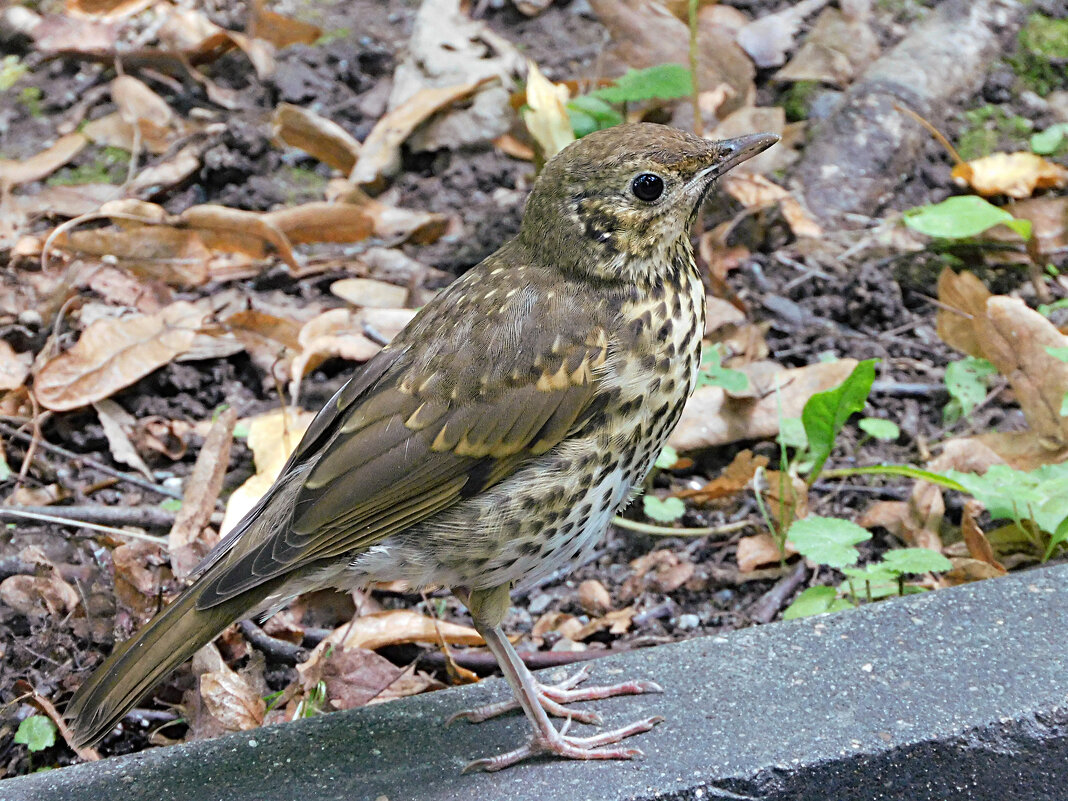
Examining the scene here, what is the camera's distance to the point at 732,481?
149 inches

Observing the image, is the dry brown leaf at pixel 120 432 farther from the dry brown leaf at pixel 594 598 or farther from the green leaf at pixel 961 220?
the green leaf at pixel 961 220

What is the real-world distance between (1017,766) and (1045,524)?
90 centimetres

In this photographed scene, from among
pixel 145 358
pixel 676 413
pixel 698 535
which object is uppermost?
pixel 676 413

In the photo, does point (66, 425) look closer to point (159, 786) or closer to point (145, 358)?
point (145, 358)

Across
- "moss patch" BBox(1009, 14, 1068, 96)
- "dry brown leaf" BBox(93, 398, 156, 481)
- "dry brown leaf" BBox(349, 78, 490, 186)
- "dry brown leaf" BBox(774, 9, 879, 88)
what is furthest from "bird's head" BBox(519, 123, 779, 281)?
"moss patch" BBox(1009, 14, 1068, 96)

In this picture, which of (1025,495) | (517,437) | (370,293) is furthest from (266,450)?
(1025,495)

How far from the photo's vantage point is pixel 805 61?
5621 mm

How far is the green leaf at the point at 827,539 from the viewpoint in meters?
3.09

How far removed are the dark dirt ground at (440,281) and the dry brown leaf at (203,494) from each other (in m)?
0.10

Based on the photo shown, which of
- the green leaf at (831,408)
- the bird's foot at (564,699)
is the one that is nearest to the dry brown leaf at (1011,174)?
the green leaf at (831,408)

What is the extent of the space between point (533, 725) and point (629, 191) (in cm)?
118

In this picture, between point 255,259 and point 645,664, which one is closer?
point 645,664

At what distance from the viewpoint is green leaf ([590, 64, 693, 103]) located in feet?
15.0

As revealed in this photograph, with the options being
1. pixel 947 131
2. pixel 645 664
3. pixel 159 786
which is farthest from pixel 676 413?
pixel 947 131
